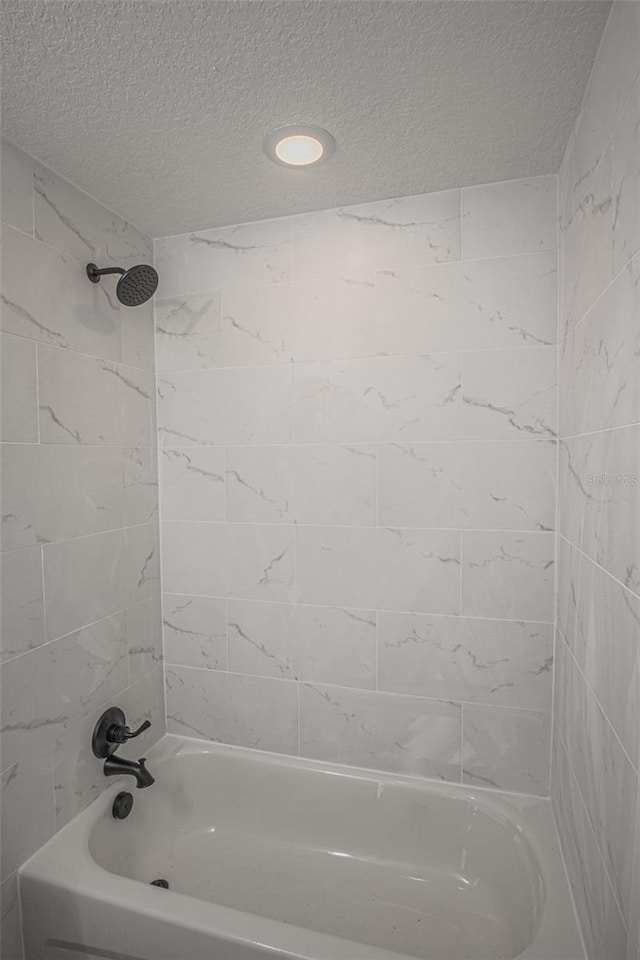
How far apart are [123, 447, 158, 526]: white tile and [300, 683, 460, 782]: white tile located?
86 centimetres

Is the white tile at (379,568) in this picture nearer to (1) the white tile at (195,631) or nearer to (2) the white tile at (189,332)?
(1) the white tile at (195,631)

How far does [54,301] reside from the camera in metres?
1.50

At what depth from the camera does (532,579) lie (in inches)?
63.5

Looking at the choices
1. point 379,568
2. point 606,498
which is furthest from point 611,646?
point 379,568

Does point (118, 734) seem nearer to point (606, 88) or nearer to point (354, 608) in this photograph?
point (354, 608)

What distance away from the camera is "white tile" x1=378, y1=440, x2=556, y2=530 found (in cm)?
160

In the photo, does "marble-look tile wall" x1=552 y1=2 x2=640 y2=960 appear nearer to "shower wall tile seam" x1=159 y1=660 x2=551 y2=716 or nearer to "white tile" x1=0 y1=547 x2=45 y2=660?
"shower wall tile seam" x1=159 y1=660 x2=551 y2=716

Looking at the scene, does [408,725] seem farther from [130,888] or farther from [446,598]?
[130,888]

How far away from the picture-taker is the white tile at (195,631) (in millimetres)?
1939

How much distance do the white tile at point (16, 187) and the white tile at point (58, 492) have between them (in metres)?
0.61

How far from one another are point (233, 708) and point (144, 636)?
0.43 m

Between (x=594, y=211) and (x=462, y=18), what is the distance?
0.47 m

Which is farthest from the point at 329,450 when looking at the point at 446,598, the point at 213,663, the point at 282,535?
the point at 213,663

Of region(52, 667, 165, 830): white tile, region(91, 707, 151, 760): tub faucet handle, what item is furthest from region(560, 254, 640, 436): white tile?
region(52, 667, 165, 830): white tile
